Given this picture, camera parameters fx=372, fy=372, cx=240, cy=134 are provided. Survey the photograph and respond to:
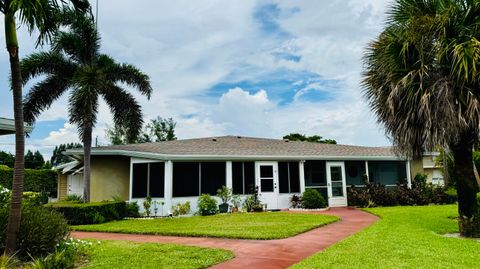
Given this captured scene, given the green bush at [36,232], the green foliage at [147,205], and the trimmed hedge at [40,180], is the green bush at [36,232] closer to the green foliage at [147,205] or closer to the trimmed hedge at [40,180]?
the green foliage at [147,205]

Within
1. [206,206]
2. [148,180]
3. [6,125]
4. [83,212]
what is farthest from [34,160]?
[6,125]

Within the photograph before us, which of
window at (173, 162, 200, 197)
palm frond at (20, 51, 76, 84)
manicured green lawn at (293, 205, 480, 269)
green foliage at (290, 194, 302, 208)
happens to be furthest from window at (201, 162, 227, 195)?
manicured green lawn at (293, 205, 480, 269)

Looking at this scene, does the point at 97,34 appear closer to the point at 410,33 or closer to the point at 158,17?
the point at 158,17

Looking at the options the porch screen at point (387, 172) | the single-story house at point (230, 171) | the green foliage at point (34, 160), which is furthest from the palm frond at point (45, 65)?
the green foliage at point (34, 160)

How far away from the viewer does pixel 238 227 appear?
12.0 metres

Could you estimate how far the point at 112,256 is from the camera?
799cm

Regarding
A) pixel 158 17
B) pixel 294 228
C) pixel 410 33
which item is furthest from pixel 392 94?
pixel 158 17

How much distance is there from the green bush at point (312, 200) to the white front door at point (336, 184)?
151cm

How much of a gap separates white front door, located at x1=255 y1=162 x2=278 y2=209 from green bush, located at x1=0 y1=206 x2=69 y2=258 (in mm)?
11358

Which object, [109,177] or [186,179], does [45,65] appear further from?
[186,179]

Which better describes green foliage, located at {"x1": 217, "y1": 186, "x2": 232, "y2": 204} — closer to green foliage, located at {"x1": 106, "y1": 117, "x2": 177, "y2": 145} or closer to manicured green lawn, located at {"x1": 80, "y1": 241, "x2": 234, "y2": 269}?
manicured green lawn, located at {"x1": 80, "y1": 241, "x2": 234, "y2": 269}

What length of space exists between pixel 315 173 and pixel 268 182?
3.08m

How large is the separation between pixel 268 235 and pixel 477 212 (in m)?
5.58

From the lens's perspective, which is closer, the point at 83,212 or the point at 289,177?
the point at 83,212
